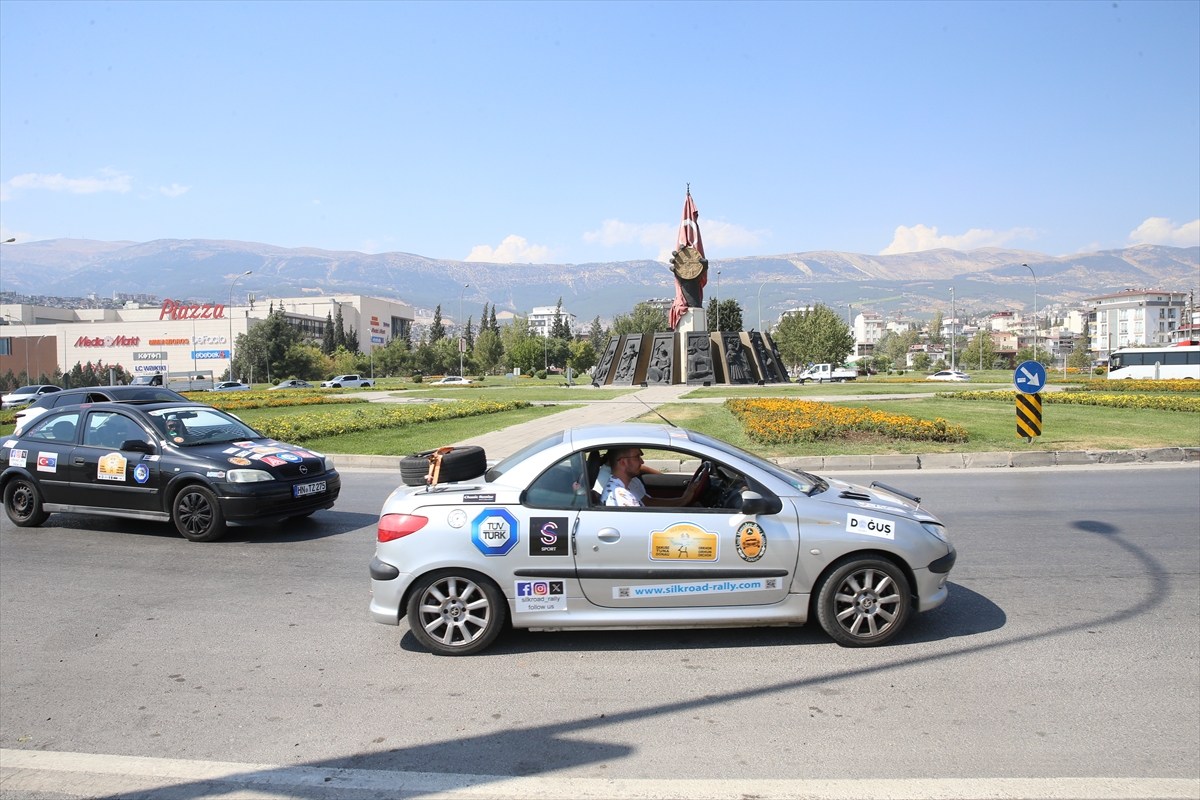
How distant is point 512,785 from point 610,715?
0.82 meters

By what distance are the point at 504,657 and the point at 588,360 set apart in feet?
372

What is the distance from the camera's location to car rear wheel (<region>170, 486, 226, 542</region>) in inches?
323

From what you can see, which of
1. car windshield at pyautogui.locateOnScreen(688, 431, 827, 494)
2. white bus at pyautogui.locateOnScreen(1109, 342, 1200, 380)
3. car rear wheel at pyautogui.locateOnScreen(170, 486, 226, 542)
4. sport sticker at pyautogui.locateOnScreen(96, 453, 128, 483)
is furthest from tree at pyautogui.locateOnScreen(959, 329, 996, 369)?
sport sticker at pyautogui.locateOnScreen(96, 453, 128, 483)

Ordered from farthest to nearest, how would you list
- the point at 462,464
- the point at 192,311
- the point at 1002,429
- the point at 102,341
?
the point at 192,311, the point at 102,341, the point at 1002,429, the point at 462,464

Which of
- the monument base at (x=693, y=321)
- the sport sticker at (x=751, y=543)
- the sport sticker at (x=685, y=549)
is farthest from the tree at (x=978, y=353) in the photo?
the sport sticker at (x=685, y=549)

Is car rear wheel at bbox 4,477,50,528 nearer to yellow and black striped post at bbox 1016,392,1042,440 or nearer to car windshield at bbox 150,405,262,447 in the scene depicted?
car windshield at bbox 150,405,262,447

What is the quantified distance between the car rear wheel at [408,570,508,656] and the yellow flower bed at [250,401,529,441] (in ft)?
43.1

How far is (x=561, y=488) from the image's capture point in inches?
195

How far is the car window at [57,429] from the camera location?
29.2 feet

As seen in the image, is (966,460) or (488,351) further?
(488,351)

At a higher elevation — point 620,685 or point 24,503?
point 24,503

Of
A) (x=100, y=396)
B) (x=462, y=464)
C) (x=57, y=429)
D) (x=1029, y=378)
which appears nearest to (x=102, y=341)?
(x=100, y=396)

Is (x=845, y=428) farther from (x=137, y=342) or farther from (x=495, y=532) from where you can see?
(x=137, y=342)

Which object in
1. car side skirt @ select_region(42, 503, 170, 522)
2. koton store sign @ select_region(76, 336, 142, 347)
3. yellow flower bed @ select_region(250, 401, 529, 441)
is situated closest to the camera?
car side skirt @ select_region(42, 503, 170, 522)
